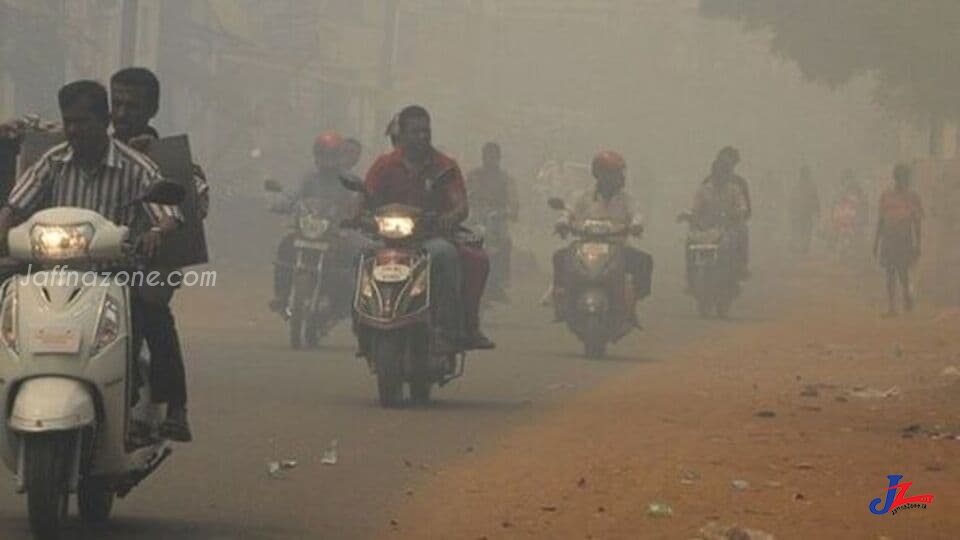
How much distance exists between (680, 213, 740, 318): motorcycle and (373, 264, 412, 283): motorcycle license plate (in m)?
12.8

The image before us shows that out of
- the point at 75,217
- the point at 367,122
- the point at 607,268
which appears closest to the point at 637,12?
the point at 367,122

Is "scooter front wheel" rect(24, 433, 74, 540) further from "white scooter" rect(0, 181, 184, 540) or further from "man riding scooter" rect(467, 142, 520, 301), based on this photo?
"man riding scooter" rect(467, 142, 520, 301)

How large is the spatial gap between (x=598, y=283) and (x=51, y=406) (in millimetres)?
12674

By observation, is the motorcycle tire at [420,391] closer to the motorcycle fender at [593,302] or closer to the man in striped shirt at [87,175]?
the motorcycle fender at [593,302]

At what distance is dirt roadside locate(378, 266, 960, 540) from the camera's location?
925 centimetres

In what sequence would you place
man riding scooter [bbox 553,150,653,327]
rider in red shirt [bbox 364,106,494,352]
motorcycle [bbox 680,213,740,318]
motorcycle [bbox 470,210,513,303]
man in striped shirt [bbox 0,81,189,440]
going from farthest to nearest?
1. motorcycle [bbox 680,213,740,318]
2. motorcycle [bbox 470,210,513,303]
3. man riding scooter [bbox 553,150,653,327]
4. rider in red shirt [bbox 364,106,494,352]
5. man in striped shirt [bbox 0,81,189,440]

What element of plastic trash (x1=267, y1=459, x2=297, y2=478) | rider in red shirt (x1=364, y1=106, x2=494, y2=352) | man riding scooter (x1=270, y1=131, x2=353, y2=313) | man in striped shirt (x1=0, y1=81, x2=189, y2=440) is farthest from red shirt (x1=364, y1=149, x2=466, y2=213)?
man in striped shirt (x1=0, y1=81, x2=189, y2=440)

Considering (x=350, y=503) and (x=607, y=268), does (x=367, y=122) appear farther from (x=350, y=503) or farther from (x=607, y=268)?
(x=350, y=503)

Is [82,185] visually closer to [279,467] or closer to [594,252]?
[279,467]

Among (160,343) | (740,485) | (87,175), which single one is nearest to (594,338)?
(740,485)

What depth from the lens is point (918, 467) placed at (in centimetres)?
1126

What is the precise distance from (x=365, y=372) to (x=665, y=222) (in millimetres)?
62597

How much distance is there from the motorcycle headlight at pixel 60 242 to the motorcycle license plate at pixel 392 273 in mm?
6197

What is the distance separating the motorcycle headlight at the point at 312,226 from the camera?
1989 cm
